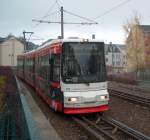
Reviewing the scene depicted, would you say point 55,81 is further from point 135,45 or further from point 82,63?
point 135,45

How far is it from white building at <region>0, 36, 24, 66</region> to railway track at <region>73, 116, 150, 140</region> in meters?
83.5

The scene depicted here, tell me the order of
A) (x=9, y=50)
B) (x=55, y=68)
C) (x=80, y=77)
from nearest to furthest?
(x=80, y=77)
(x=55, y=68)
(x=9, y=50)

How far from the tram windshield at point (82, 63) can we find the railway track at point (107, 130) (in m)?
1.52

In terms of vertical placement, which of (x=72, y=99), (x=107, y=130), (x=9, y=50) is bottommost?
(x=107, y=130)

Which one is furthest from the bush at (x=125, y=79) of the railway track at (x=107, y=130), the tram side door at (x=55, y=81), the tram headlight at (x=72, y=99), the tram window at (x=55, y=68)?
the tram headlight at (x=72, y=99)

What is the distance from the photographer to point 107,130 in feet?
39.9

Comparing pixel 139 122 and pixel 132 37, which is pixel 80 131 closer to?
pixel 139 122

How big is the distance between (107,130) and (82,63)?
3.14 metres

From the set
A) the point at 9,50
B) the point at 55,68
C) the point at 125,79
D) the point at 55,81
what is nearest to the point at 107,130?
the point at 55,81

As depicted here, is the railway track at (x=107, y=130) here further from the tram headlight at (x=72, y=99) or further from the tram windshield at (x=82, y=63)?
the tram windshield at (x=82, y=63)

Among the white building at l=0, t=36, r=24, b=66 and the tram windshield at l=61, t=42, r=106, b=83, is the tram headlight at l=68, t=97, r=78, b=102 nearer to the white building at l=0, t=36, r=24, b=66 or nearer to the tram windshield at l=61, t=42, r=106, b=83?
the tram windshield at l=61, t=42, r=106, b=83

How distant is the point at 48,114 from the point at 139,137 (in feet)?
20.7

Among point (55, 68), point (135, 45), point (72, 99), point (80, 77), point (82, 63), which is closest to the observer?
point (72, 99)

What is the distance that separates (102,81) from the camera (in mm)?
14430
